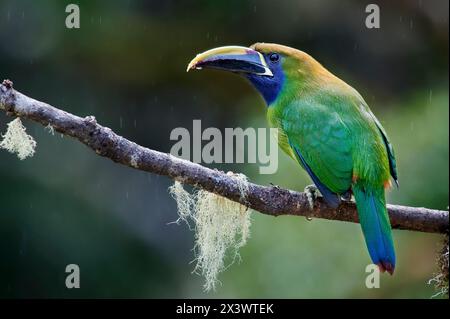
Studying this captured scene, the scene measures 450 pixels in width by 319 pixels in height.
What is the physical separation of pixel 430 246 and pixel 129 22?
3.07 meters

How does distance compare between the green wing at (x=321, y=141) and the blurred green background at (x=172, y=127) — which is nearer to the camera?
the green wing at (x=321, y=141)

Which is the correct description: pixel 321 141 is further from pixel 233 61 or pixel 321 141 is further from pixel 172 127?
pixel 172 127

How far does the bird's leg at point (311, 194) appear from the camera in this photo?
385cm

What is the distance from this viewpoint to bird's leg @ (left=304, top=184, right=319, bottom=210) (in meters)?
3.85

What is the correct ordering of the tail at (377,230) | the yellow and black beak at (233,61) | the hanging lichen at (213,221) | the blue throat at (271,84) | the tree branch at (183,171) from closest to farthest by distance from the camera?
1. the tree branch at (183,171)
2. the tail at (377,230)
3. the hanging lichen at (213,221)
4. the yellow and black beak at (233,61)
5. the blue throat at (271,84)

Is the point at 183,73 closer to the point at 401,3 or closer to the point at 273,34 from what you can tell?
the point at 273,34

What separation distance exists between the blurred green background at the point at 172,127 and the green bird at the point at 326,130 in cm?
118

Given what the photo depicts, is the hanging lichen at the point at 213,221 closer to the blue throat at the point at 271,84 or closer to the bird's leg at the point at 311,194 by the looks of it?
the bird's leg at the point at 311,194

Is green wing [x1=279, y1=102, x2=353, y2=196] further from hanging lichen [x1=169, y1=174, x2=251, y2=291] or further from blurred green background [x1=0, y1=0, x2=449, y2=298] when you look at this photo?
blurred green background [x1=0, y1=0, x2=449, y2=298]

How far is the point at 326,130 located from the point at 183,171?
85 cm

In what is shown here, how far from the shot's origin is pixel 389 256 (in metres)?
3.75

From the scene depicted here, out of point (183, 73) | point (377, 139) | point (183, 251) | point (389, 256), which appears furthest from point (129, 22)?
point (389, 256)

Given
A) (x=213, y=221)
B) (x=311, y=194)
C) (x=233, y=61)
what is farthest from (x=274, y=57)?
(x=213, y=221)

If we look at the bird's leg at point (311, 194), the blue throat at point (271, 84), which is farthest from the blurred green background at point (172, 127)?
the bird's leg at point (311, 194)
